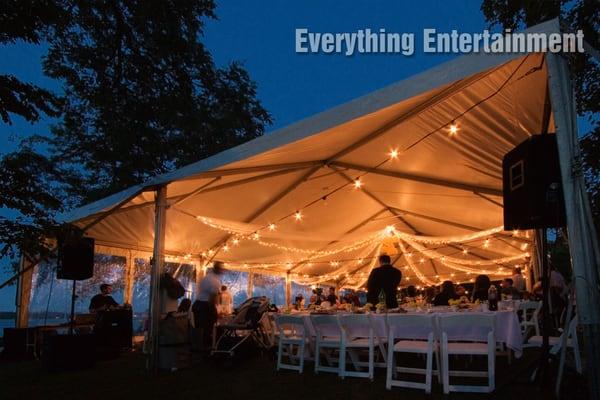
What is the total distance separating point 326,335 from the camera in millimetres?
5395

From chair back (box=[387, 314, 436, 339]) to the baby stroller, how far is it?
265 cm

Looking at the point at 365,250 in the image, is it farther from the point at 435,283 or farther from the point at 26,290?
the point at 26,290

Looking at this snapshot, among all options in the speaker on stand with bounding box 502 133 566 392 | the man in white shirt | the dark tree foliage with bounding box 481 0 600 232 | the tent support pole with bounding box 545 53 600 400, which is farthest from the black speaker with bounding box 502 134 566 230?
the man in white shirt

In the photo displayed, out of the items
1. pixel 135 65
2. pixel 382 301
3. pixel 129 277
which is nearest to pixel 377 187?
pixel 382 301

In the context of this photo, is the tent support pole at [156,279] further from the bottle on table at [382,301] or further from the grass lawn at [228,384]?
the bottle on table at [382,301]

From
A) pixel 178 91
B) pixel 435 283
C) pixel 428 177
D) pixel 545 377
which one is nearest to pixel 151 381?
pixel 545 377

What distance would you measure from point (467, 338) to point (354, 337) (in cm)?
153

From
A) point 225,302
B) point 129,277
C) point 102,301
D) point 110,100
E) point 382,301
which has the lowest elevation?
point 225,302

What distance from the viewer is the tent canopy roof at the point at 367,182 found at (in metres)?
4.41

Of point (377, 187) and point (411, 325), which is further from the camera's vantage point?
point (377, 187)

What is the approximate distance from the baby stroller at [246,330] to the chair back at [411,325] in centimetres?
265

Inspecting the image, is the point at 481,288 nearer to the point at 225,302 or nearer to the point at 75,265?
the point at 225,302

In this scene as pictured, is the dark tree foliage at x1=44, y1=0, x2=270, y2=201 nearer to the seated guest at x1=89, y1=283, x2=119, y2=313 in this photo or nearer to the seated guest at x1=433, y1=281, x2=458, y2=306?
the seated guest at x1=89, y1=283, x2=119, y2=313

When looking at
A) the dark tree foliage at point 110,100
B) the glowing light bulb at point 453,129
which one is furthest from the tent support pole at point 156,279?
the glowing light bulb at point 453,129
